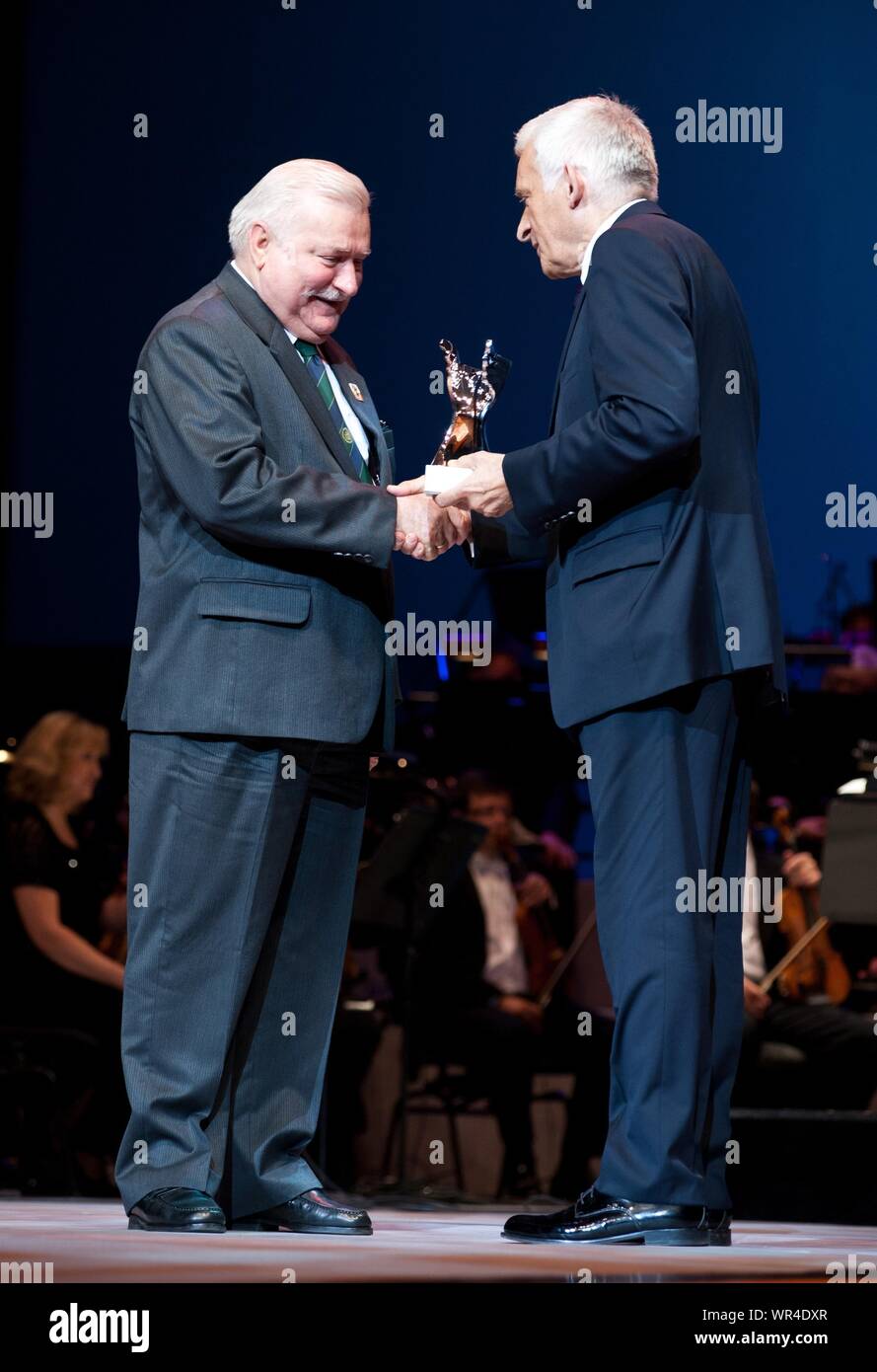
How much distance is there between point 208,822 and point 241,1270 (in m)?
0.81

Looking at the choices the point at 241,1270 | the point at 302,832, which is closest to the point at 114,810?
the point at 302,832

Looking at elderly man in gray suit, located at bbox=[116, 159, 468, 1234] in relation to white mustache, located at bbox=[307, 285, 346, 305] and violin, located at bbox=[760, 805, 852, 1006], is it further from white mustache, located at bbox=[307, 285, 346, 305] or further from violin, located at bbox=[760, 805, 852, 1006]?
violin, located at bbox=[760, 805, 852, 1006]

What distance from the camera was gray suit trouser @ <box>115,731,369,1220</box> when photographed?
2344 mm

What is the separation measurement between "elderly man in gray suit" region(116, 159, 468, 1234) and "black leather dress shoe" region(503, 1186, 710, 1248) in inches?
12.5

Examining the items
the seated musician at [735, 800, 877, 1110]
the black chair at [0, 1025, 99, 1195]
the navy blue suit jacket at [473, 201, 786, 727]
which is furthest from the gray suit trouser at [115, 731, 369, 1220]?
the seated musician at [735, 800, 877, 1110]

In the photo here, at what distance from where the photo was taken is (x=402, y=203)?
6.11 metres

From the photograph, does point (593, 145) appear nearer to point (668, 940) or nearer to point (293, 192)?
point (293, 192)

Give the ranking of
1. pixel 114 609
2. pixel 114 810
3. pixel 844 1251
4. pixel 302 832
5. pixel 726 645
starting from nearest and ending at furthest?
1. pixel 844 1251
2. pixel 726 645
3. pixel 302 832
4. pixel 114 810
5. pixel 114 609

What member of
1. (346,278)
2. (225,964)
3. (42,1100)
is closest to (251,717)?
(225,964)

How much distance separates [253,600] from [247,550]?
73 millimetres

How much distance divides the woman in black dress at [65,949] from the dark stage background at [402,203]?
1.51 m

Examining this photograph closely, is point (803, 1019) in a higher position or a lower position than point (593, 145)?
lower
